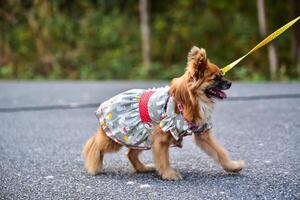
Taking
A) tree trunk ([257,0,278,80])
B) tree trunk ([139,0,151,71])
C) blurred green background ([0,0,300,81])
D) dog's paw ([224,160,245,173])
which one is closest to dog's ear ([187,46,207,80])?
dog's paw ([224,160,245,173])

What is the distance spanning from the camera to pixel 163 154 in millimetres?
5594

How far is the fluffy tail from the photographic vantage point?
590cm

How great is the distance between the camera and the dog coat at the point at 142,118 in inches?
217

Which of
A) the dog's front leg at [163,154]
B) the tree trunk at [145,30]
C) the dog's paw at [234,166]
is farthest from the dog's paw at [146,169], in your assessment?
the tree trunk at [145,30]

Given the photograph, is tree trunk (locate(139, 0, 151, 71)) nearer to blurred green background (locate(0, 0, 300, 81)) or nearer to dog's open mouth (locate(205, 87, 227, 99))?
blurred green background (locate(0, 0, 300, 81))

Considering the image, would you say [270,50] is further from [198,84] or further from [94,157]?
[198,84]

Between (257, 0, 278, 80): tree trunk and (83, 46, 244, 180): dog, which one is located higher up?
(83, 46, 244, 180): dog

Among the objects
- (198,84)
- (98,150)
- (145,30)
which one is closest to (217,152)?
(198,84)

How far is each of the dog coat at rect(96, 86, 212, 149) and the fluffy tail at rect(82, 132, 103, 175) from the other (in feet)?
0.67

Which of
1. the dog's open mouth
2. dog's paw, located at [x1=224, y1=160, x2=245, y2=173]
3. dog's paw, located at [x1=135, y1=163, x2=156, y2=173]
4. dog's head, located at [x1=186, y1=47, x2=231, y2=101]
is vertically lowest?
dog's paw, located at [x1=135, y1=163, x2=156, y2=173]

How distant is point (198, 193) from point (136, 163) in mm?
1272

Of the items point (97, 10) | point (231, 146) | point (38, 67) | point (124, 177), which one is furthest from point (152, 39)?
point (124, 177)

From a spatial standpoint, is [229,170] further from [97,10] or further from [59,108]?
[97,10]

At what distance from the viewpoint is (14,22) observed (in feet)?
73.0
